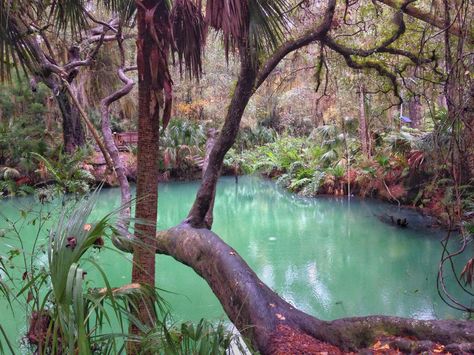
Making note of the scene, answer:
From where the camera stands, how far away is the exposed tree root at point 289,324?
2873 mm

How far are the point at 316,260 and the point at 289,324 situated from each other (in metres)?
5.01

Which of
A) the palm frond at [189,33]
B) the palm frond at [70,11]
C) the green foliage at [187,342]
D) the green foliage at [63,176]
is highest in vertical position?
the palm frond at [70,11]

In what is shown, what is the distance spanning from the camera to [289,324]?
125 inches

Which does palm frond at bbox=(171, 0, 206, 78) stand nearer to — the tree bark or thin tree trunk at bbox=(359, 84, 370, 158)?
the tree bark

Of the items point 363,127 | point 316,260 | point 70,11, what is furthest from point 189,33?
point 363,127

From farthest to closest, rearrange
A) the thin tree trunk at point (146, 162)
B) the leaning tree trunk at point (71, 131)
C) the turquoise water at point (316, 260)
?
the leaning tree trunk at point (71, 131) < the turquoise water at point (316, 260) < the thin tree trunk at point (146, 162)

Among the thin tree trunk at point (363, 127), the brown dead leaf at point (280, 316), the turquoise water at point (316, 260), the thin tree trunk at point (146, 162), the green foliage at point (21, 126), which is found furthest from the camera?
the green foliage at point (21, 126)

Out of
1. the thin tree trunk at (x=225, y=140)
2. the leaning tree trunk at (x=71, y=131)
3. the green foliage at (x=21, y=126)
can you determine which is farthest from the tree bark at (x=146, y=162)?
the leaning tree trunk at (x=71, y=131)

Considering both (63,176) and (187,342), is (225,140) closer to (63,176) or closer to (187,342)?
(63,176)

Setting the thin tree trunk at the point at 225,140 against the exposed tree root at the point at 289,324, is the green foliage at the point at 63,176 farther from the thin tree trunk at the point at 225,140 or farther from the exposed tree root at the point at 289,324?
the exposed tree root at the point at 289,324

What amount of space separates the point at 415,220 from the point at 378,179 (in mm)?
2651


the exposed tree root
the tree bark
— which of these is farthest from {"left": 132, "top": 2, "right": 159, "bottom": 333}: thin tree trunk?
the exposed tree root

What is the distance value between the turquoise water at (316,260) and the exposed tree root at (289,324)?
82 cm

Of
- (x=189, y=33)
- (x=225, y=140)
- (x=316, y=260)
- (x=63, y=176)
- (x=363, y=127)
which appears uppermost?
(x=363, y=127)
